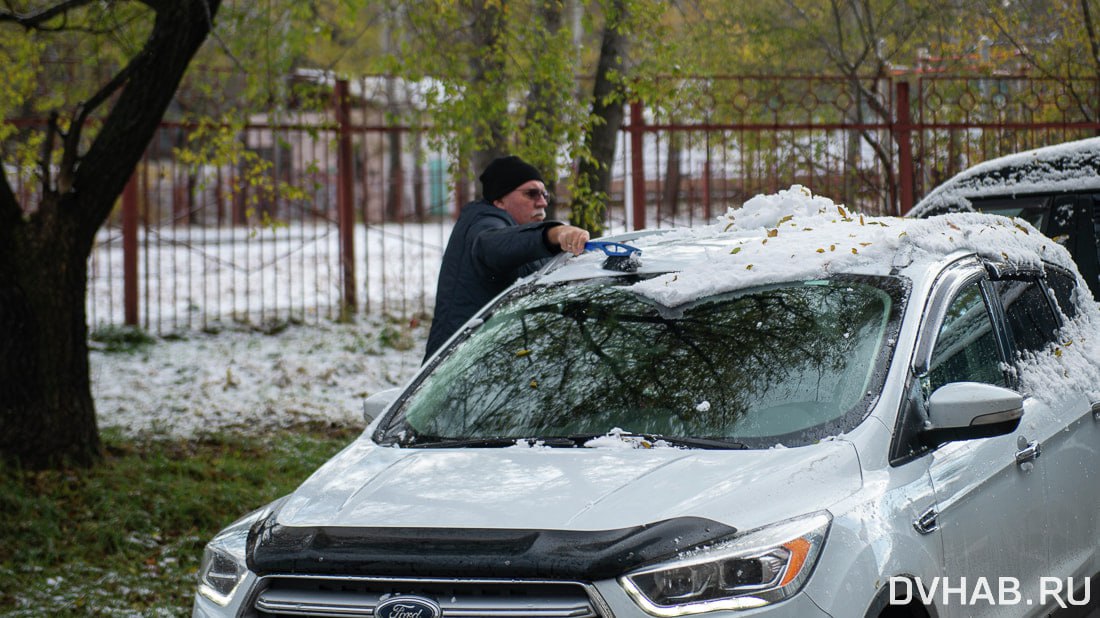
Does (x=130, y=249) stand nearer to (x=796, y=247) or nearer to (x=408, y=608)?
(x=796, y=247)

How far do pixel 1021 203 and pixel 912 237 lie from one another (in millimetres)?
3481

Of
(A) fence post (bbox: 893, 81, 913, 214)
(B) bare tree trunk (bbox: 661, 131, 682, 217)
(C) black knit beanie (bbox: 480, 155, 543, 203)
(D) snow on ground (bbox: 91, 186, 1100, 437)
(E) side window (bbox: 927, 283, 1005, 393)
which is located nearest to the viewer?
(E) side window (bbox: 927, 283, 1005, 393)

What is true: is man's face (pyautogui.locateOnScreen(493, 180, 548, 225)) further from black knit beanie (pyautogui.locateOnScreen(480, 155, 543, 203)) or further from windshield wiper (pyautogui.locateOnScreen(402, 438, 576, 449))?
windshield wiper (pyautogui.locateOnScreen(402, 438, 576, 449))

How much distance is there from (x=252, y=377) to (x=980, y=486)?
808cm

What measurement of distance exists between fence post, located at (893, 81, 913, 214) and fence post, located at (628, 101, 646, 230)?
2.46m

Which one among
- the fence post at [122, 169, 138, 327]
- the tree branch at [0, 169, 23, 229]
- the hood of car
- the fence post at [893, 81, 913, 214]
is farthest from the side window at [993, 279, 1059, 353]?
the fence post at [122, 169, 138, 327]

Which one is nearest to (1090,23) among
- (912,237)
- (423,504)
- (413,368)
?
(413,368)

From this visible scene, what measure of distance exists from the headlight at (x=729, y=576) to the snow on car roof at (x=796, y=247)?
1.16 m

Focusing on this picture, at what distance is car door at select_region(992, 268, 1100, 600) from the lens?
3793mm

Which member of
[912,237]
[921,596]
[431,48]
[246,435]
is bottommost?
[246,435]

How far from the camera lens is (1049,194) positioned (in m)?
6.74

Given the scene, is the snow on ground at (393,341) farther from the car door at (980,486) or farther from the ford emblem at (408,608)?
the ford emblem at (408,608)

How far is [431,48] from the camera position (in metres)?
8.43

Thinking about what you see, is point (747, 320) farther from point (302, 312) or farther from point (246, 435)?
point (302, 312)
